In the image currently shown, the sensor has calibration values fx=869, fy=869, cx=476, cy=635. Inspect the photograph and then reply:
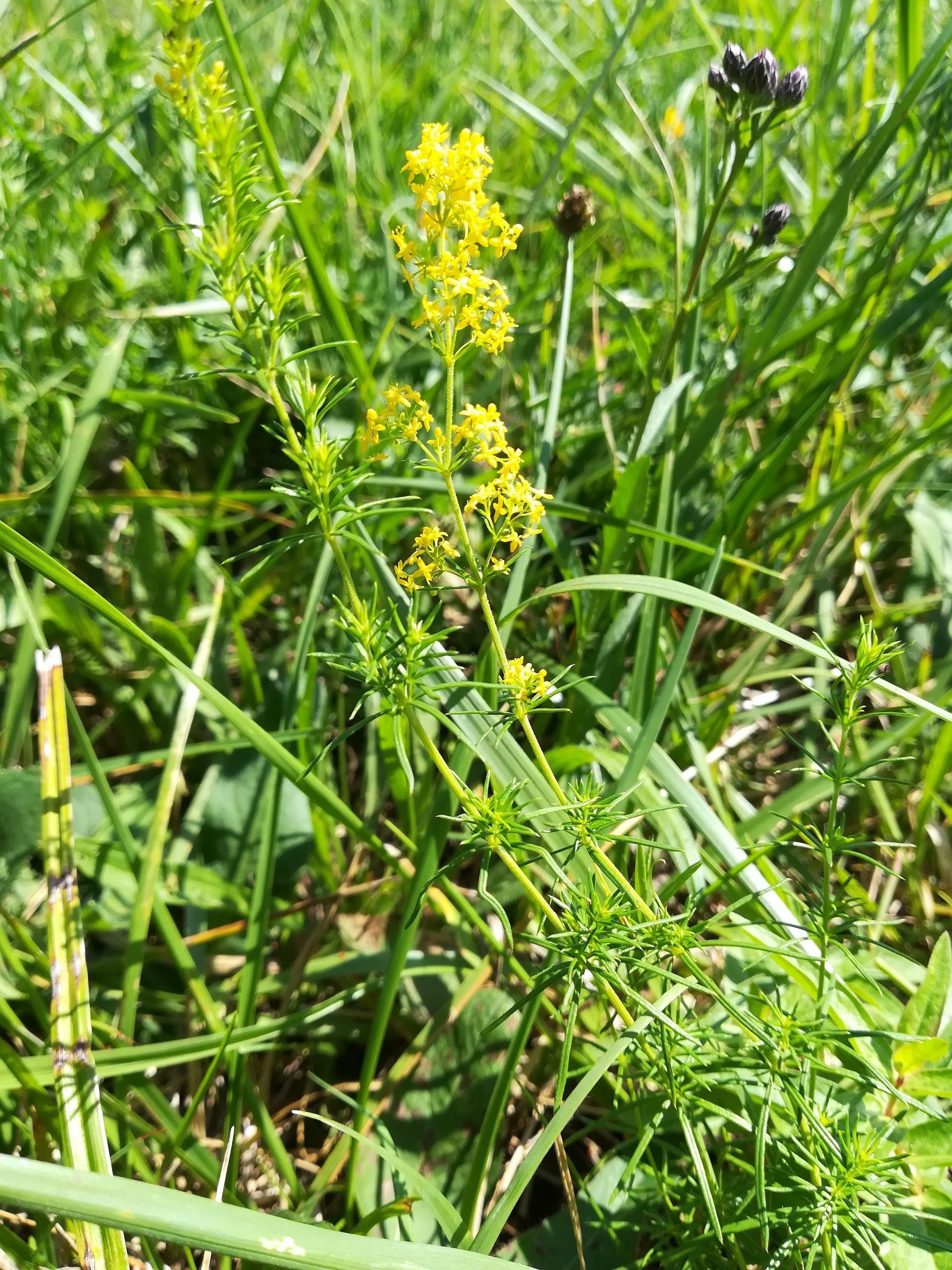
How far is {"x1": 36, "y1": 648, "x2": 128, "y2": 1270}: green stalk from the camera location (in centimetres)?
132

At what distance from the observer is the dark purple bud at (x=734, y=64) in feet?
5.24

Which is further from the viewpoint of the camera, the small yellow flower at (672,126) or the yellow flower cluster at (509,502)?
the small yellow flower at (672,126)

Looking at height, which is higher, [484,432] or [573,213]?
[573,213]

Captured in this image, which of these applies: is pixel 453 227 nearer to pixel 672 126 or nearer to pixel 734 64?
pixel 734 64

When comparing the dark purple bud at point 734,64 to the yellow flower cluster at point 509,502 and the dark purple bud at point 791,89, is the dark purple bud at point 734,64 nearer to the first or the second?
the dark purple bud at point 791,89

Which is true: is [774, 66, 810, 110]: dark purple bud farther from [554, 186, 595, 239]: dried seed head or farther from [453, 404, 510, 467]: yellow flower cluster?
[453, 404, 510, 467]: yellow flower cluster

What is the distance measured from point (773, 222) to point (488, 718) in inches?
43.9

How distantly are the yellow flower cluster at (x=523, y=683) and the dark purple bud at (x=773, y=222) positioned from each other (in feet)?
3.64


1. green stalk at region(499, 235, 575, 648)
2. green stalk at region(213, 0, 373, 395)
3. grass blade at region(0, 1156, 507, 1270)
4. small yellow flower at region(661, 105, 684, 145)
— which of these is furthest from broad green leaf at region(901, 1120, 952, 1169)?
small yellow flower at region(661, 105, 684, 145)

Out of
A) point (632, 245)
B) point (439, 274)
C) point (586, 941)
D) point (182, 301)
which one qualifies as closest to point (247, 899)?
point (586, 941)

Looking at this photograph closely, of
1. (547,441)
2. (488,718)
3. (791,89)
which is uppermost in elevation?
(791,89)

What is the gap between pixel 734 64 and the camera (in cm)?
161

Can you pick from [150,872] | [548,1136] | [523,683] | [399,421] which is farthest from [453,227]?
[150,872]

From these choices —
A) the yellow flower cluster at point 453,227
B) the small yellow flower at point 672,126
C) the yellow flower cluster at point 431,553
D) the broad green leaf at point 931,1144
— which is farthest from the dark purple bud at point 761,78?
the broad green leaf at point 931,1144
